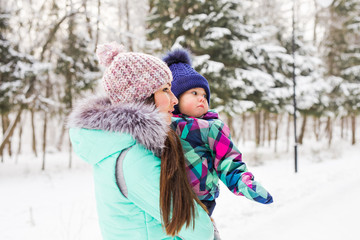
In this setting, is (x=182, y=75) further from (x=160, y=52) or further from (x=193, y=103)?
(x=160, y=52)

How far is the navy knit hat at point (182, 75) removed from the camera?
1912 mm

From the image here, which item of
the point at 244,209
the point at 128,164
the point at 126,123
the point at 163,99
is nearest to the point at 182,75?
the point at 163,99

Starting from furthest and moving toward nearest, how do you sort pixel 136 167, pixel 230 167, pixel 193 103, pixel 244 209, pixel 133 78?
pixel 244 209
pixel 193 103
pixel 230 167
pixel 133 78
pixel 136 167

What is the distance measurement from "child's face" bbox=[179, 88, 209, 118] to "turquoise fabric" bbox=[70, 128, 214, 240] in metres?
0.81

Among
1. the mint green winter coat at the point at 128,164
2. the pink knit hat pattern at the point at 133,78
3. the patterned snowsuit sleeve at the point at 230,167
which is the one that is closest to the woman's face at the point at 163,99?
the pink knit hat pattern at the point at 133,78

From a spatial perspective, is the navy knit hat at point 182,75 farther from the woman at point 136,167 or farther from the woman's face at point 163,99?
the woman at point 136,167

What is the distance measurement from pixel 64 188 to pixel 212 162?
8134 millimetres

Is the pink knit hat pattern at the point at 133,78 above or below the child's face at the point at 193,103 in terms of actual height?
above

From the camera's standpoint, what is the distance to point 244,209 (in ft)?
18.4

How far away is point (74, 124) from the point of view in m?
1.24

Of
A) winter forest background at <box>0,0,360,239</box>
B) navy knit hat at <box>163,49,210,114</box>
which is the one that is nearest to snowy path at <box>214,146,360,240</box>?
navy knit hat at <box>163,49,210,114</box>

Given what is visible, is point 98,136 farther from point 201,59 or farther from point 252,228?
point 201,59

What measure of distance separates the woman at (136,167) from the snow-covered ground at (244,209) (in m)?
3.31

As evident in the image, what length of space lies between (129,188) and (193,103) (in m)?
0.96
